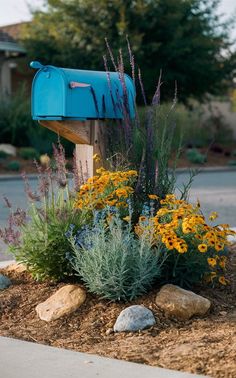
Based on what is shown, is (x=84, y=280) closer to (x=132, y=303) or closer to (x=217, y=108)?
(x=132, y=303)

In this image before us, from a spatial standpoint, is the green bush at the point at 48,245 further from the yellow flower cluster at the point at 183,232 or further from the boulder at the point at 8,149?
the boulder at the point at 8,149

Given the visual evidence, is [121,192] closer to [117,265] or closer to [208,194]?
[117,265]

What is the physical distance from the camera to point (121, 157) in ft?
23.1

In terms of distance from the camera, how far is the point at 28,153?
2134 centimetres

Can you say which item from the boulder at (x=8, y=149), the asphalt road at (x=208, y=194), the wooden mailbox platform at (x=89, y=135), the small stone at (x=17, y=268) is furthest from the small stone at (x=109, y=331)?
the boulder at (x=8, y=149)

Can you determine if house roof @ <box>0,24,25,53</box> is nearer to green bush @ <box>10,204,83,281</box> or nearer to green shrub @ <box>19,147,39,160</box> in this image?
green shrub @ <box>19,147,39,160</box>

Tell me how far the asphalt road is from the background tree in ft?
18.0

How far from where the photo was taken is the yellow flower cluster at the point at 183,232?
5.92 metres

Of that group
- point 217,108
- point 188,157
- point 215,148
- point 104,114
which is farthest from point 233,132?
point 104,114

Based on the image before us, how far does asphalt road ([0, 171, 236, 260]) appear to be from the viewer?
12.6 meters

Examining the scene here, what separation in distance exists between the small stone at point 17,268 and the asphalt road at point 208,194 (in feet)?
4.95

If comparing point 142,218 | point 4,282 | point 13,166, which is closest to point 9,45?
point 13,166

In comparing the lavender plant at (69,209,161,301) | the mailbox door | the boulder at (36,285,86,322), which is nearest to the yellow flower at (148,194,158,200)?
the lavender plant at (69,209,161,301)

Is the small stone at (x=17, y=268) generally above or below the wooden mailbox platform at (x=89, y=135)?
below
